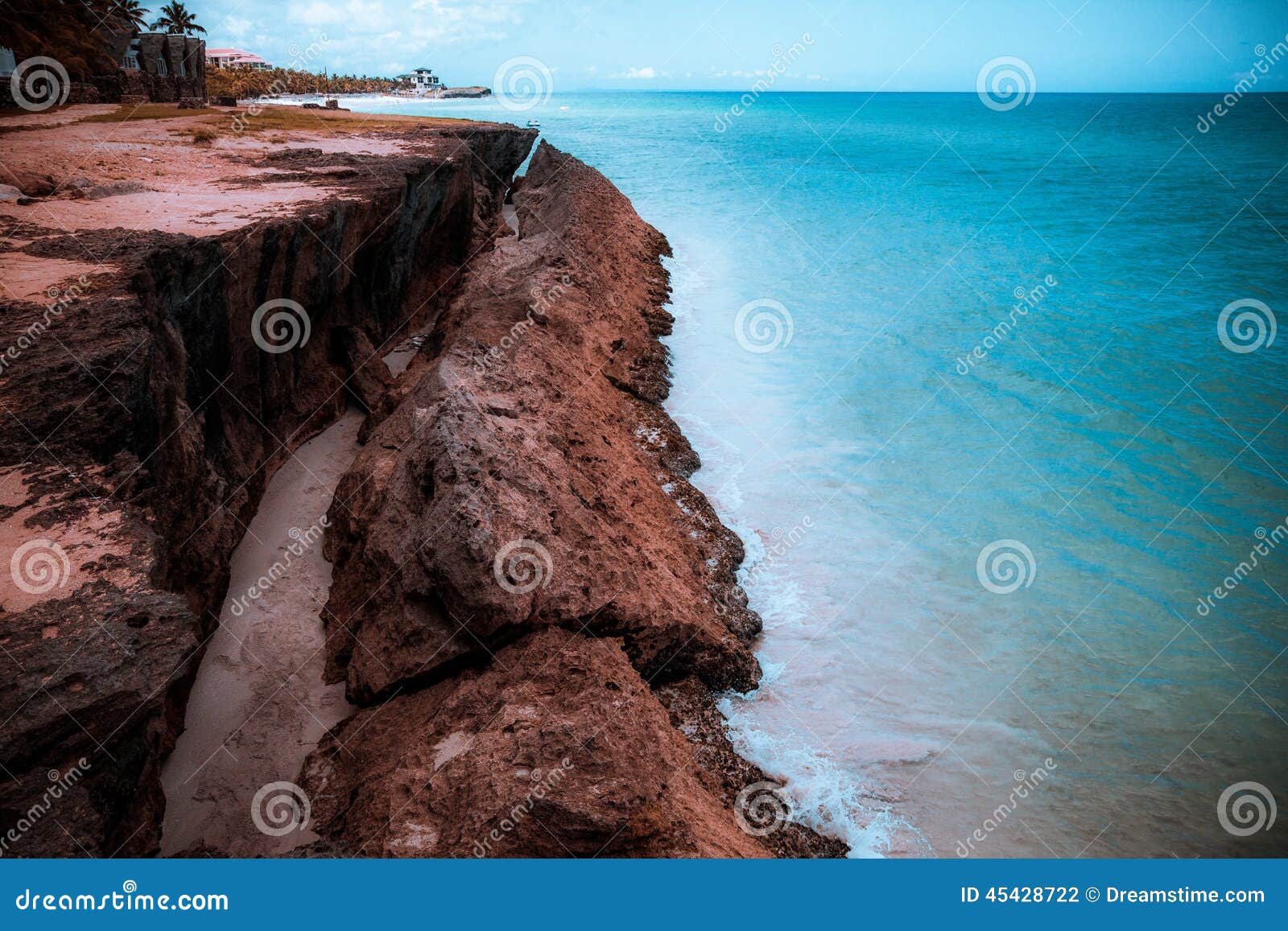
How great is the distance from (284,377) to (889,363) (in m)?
14.4

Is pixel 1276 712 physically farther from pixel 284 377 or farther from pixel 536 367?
pixel 284 377

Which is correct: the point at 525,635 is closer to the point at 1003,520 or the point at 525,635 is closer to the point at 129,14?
the point at 1003,520

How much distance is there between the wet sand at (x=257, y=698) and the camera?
6.32 m

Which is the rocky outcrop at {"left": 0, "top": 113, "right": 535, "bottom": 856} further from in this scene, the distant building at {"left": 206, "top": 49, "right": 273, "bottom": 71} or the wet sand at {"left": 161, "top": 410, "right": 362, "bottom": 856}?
the distant building at {"left": 206, "top": 49, "right": 273, "bottom": 71}

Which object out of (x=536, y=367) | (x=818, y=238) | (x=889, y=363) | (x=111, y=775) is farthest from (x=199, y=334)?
(x=818, y=238)

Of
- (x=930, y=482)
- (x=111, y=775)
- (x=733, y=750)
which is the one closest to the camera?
(x=111, y=775)

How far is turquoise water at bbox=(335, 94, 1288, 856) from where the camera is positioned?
795 cm

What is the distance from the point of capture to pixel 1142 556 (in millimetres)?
11828

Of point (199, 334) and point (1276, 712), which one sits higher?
point (1276, 712)

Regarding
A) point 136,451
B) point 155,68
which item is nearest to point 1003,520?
point 136,451

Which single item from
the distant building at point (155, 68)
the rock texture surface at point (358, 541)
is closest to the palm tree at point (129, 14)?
the distant building at point (155, 68)

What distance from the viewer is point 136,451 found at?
23.2ft

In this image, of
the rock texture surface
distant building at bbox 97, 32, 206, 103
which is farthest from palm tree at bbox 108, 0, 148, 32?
the rock texture surface

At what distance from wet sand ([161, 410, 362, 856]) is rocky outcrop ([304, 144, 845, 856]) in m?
0.38
